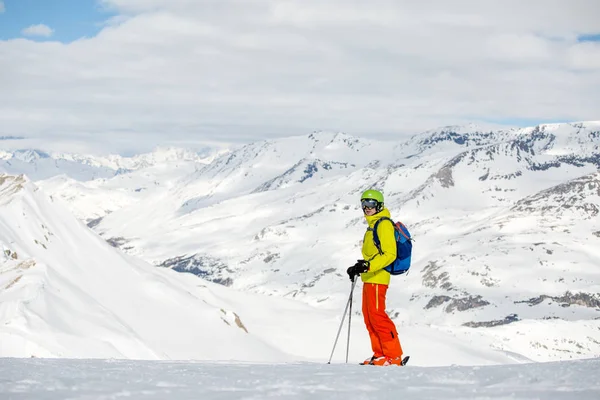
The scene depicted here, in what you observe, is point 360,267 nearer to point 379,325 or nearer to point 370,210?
point 370,210

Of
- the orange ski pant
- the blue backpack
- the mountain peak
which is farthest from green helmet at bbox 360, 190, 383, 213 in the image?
the mountain peak

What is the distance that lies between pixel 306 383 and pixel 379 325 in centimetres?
550

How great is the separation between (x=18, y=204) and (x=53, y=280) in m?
19.6

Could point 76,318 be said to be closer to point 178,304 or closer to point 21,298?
point 21,298

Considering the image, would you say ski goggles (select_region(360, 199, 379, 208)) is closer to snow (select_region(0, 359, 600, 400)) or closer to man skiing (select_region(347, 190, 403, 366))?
man skiing (select_region(347, 190, 403, 366))

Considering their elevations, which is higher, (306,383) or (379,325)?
(306,383)

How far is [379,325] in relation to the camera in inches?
595

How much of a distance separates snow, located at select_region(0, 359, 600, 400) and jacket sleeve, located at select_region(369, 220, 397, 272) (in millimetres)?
3299

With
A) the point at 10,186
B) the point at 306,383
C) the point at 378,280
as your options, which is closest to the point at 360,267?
the point at 378,280

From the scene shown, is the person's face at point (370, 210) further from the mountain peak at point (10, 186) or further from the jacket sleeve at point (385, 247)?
the mountain peak at point (10, 186)

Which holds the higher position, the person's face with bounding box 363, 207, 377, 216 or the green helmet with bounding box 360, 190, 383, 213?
the green helmet with bounding box 360, 190, 383, 213

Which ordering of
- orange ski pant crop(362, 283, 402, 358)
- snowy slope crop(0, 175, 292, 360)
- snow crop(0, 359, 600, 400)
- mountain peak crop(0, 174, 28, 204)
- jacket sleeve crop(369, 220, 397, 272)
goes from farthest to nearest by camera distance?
mountain peak crop(0, 174, 28, 204), snowy slope crop(0, 175, 292, 360), orange ski pant crop(362, 283, 402, 358), jacket sleeve crop(369, 220, 397, 272), snow crop(0, 359, 600, 400)

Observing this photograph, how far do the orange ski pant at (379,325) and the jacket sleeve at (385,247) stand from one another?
722 millimetres

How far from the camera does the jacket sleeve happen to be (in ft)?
48.5
